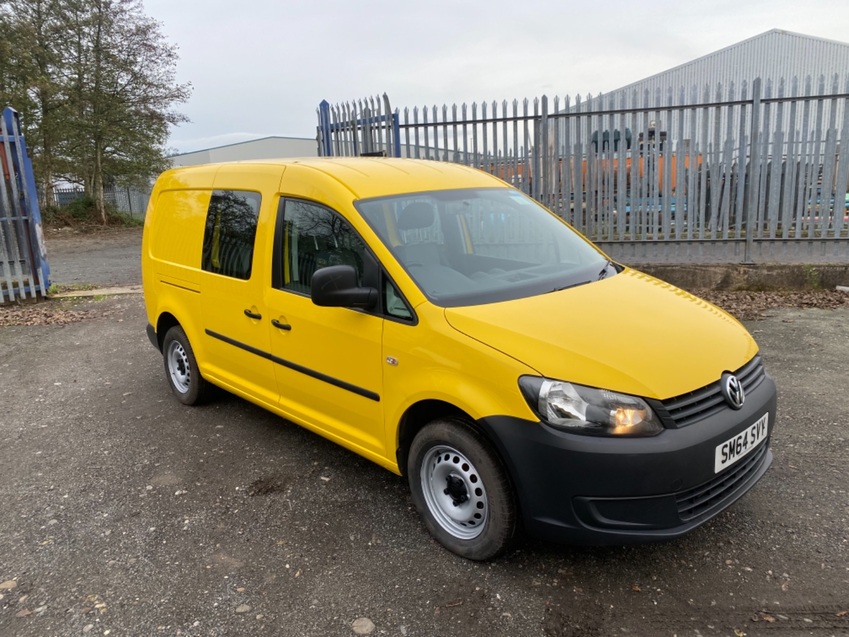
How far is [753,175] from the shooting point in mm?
8180

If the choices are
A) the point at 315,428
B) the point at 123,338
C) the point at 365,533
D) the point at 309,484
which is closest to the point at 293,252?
the point at 315,428

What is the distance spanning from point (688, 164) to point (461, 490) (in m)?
6.88

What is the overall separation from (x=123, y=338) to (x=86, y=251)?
11.6 metres

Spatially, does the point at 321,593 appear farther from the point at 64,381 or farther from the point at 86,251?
the point at 86,251

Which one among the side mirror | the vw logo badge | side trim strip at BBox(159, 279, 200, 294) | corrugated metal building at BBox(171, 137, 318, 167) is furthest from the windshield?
corrugated metal building at BBox(171, 137, 318, 167)

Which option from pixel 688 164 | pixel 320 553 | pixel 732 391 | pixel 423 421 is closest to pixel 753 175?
pixel 688 164

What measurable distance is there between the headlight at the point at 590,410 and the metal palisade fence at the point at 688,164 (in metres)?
6.66

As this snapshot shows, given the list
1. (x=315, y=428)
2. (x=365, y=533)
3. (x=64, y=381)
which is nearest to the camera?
(x=365, y=533)

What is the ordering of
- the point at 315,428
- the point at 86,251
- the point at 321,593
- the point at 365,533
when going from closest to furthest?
the point at 321,593
the point at 365,533
the point at 315,428
the point at 86,251

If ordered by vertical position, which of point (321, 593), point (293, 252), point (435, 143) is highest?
point (435, 143)

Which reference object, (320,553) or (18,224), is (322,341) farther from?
(18,224)

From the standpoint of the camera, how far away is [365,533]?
10.9 ft

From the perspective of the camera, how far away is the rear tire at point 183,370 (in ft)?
16.5

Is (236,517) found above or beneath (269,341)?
beneath
